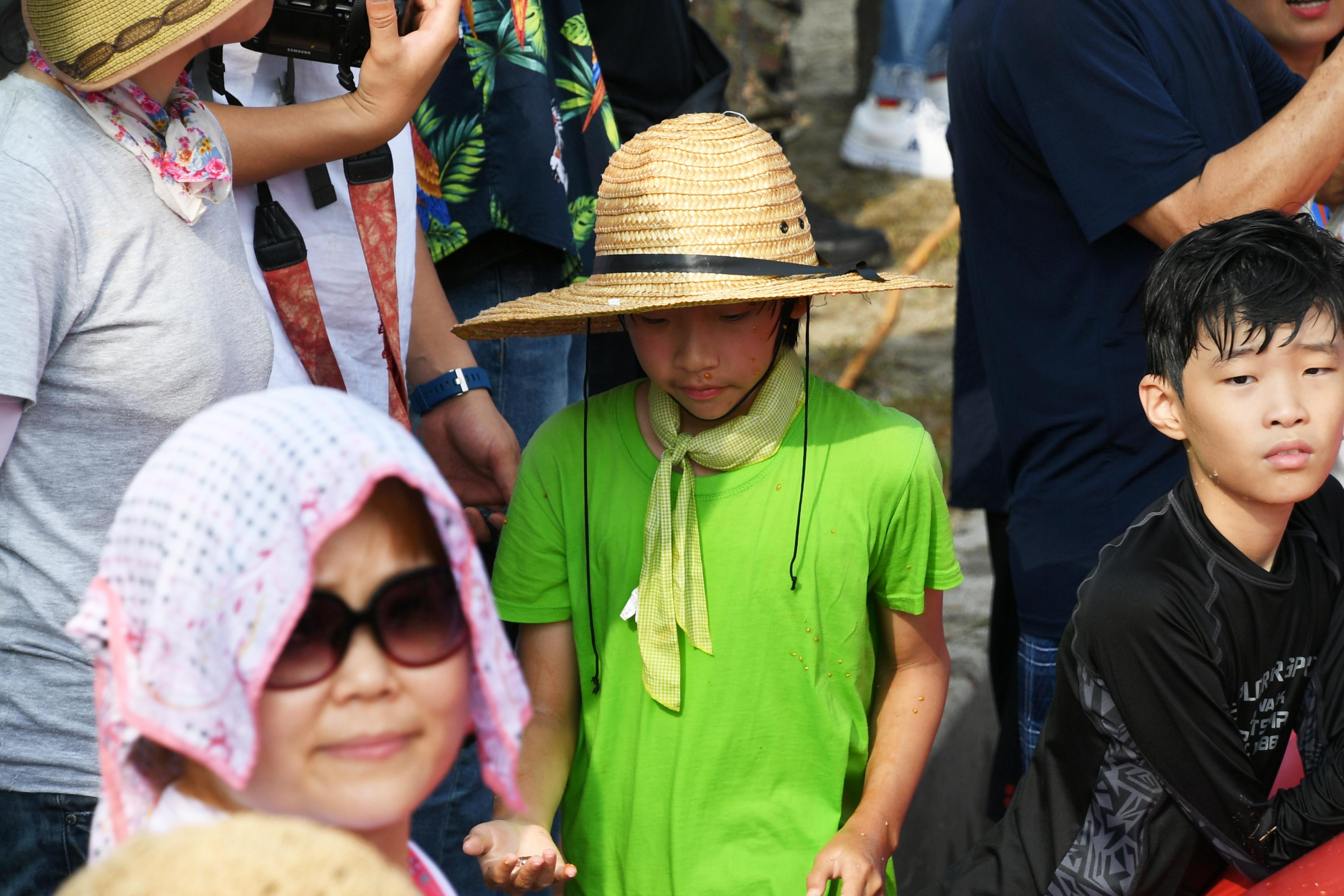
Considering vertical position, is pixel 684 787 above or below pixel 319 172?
below

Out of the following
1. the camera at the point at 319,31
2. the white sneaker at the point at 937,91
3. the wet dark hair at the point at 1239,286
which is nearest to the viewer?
the wet dark hair at the point at 1239,286

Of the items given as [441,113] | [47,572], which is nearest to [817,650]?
[47,572]

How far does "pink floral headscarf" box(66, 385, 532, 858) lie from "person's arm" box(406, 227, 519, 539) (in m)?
1.26

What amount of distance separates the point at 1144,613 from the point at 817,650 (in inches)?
16.7

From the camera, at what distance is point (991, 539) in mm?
3115

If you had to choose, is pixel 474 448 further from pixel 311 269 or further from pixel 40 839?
pixel 40 839

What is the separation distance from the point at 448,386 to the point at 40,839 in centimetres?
96

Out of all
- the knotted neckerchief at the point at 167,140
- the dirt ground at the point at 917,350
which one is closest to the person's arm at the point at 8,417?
the knotted neckerchief at the point at 167,140

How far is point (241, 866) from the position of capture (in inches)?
32.9

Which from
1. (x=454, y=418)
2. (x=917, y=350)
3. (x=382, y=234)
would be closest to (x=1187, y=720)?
(x=454, y=418)

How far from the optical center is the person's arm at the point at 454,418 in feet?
7.38

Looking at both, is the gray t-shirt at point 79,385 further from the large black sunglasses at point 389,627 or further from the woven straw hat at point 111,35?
the large black sunglasses at point 389,627

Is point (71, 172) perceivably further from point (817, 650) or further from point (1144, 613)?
point (1144, 613)

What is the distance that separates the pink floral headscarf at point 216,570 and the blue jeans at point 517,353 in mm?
1622
